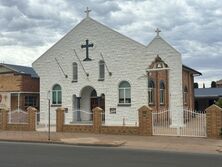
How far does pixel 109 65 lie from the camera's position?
30828 mm

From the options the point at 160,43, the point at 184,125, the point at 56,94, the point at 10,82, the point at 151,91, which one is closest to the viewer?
the point at 184,125

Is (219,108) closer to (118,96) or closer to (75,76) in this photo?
(118,96)

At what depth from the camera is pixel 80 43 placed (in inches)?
1273

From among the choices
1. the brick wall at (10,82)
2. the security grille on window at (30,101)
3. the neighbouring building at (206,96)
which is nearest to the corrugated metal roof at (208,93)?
the neighbouring building at (206,96)

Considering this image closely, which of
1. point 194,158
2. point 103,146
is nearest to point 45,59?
point 103,146

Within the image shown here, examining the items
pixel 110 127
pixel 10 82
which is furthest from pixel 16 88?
pixel 110 127

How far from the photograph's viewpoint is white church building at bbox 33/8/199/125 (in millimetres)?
29188

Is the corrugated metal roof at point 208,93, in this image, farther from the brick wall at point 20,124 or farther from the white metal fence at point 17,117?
the brick wall at point 20,124

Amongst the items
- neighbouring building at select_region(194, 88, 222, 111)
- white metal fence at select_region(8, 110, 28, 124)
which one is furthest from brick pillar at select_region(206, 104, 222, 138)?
neighbouring building at select_region(194, 88, 222, 111)

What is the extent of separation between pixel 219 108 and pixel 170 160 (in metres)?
8.54

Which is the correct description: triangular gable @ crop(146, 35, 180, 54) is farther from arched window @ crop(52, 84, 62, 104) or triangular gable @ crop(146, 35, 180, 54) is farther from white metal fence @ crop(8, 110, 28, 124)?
white metal fence @ crop(8, 110, 28, 124)

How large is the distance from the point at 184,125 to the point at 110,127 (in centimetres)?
457

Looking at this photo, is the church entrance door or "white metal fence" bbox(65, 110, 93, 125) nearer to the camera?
"white metal fence" bbox(65, 110, 93, 125)

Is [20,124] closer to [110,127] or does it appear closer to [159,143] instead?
[110,127]
